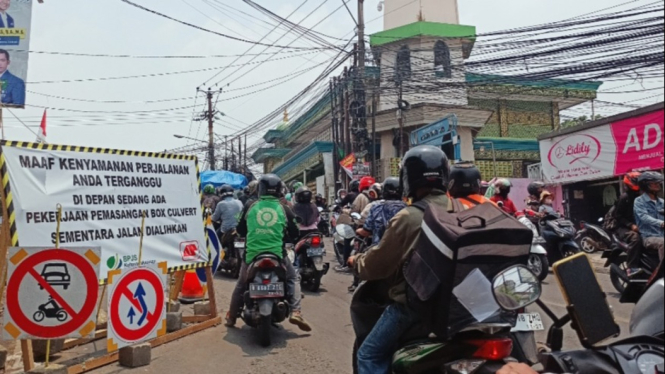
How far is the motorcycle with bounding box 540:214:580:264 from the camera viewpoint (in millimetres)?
8742

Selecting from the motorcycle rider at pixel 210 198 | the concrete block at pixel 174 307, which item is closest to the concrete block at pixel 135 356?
the concrete block at pixel 174 307

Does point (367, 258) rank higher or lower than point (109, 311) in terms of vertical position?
higher

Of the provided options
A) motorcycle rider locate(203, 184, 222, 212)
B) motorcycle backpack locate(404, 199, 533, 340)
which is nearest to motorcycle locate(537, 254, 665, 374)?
motorcycle backpack locate(404, 199, 533, 340)

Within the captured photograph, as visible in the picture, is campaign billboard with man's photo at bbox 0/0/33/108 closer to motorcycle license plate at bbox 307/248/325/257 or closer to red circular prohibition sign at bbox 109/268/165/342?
motorcycle license plate at bbox 307/248/325/257

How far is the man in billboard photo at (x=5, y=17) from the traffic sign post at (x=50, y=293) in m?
11.7

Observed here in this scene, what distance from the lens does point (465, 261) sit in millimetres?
2229

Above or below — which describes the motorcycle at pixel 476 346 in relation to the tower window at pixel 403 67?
below

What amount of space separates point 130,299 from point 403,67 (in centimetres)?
1853

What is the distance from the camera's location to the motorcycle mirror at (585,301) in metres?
2.00

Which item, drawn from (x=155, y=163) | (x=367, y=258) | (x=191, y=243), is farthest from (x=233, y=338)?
(x=367, y=258)

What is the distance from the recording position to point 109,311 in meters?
4.69

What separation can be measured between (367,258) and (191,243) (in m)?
3.64

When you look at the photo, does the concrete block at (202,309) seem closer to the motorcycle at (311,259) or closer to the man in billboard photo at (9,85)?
the motorcycle at (311,259)

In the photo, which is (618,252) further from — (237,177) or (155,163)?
(237,177)
